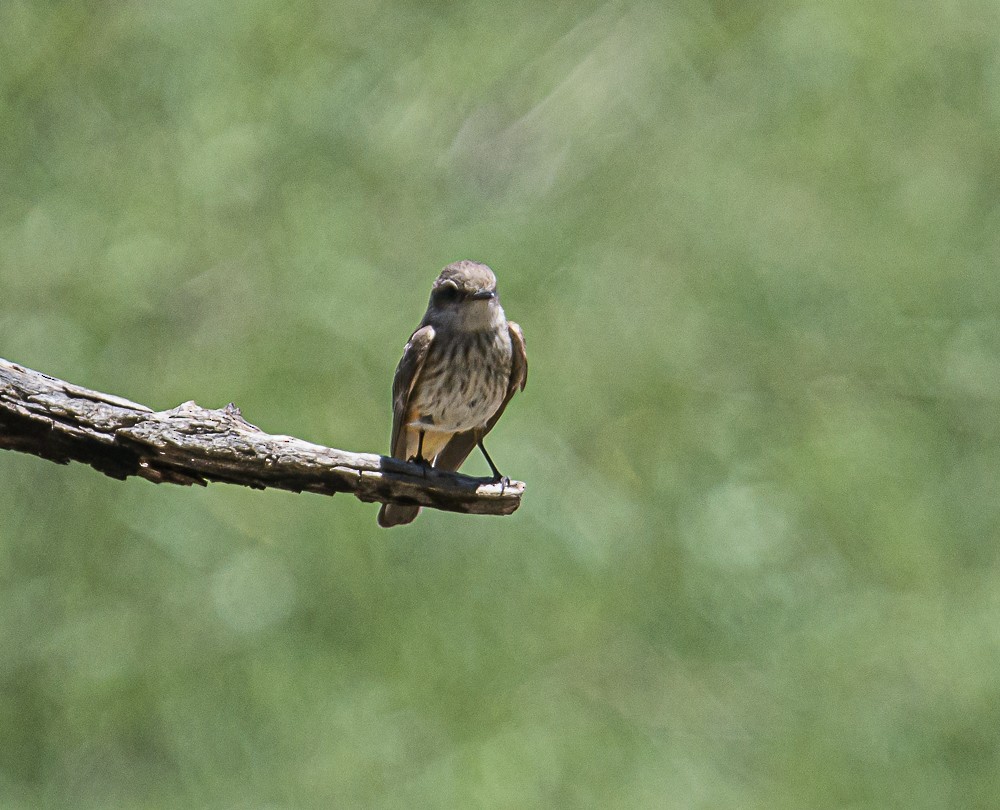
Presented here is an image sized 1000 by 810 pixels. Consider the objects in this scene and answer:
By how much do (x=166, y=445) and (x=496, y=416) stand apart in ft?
6.20

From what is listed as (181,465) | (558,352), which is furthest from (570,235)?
(181,465)

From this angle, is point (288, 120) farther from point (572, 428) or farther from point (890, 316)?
point (890, 316)

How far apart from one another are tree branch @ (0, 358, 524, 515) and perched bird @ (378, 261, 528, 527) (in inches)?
45.0

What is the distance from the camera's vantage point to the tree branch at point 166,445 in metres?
3.41

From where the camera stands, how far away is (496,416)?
17.0 ft

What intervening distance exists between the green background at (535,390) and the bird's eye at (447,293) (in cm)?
153

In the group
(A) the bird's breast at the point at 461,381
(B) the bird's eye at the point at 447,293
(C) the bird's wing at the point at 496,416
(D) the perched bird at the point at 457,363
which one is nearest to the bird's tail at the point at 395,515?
(D) the perched bird at the point at 457,363

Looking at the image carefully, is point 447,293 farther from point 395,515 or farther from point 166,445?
point 166,445

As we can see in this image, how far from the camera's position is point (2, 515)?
6.36 m

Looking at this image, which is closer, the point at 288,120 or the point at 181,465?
the point at 181,465

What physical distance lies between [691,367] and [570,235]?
Answer: 936 millimetres

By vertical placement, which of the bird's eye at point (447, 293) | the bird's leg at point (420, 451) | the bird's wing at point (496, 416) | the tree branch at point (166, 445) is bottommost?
the tree branch at point (166, 445)

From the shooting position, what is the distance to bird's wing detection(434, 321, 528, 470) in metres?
5.07

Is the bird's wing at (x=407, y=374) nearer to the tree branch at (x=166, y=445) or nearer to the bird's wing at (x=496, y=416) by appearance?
the bird's wing at (x=496, y=416)
